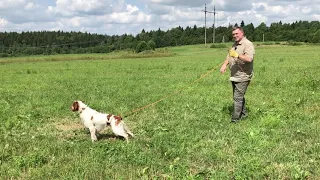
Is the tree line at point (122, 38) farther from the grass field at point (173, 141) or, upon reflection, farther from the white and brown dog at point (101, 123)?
the white and brown dog at point (101, 123)

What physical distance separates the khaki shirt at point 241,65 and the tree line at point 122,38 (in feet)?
383

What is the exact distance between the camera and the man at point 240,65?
398 inches

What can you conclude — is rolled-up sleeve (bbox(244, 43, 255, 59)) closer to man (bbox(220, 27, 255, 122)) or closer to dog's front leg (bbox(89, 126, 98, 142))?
man (bbox(220, 27, 255, 122))

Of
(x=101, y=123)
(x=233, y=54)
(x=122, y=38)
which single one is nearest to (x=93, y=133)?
(x=101, y=123)

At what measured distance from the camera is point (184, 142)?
8375 mm

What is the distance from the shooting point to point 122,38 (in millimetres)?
158250

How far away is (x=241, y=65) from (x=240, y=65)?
27mm

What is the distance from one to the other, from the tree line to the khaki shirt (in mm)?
116836

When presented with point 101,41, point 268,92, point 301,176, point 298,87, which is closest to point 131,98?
point 268,92

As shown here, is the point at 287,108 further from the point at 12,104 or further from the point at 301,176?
the point at 12,104

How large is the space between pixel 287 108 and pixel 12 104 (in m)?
10.4

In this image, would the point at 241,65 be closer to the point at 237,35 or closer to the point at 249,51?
the point at 249,51

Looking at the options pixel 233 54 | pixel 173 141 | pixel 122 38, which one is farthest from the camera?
pixel 122 38

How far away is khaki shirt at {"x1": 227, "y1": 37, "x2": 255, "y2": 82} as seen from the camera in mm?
10184
